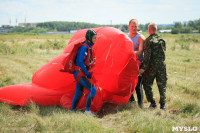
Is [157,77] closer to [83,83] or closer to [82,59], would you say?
[83,83]

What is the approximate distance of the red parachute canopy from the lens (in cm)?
485

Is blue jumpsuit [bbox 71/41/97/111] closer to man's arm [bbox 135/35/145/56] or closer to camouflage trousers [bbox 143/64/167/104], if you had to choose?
man's arm [bbox 135/35/145/56]

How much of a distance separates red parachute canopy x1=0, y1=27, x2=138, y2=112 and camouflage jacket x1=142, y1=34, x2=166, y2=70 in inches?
11.6

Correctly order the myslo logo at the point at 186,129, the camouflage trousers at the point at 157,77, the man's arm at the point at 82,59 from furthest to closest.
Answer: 1. the camouflage trousers at the point at 157,77
2. the man's arm at the point at 82,59
3. the myslo logo at the point at 186,129

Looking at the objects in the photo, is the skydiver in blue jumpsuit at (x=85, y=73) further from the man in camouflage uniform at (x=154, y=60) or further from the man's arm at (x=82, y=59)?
the man in camouflage uniform at (x=154, y=60)

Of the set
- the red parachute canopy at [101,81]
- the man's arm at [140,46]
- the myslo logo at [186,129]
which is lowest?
the myslo logo at [186,129]

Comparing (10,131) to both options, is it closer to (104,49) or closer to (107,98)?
(107,98)

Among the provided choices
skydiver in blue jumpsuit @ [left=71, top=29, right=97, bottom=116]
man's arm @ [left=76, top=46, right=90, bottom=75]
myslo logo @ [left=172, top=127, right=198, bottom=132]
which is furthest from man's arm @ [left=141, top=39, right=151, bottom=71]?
myslo logo @ [left=172, top=127, right=198, bottom=132]

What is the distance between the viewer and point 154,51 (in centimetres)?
499

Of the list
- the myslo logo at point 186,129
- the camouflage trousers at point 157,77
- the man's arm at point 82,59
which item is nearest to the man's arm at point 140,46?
the camouflage trousers at point 157,77

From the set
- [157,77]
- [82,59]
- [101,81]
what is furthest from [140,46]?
[82,59]

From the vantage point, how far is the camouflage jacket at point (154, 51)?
16.2 ft

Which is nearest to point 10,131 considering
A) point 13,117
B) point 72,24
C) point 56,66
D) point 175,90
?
point 13,117

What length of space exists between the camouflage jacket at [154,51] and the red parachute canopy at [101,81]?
0.29 m
